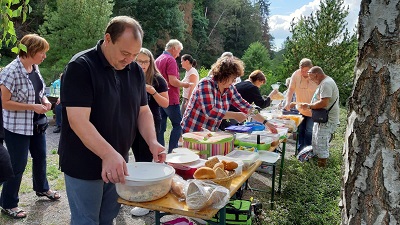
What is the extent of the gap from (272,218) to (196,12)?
106ft

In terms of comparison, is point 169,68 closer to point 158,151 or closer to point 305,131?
point 305,131

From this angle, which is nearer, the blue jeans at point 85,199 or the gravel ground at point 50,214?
the blue jeans at point 85,199

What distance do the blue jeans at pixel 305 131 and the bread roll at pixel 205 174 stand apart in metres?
4.02

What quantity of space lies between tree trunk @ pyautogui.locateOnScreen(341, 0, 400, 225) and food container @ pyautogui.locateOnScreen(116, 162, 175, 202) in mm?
914

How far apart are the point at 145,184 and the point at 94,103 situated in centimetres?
48

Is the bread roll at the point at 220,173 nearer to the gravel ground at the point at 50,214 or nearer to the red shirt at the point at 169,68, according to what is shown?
the gravel ground at the point at 50,214

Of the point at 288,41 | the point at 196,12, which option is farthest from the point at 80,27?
the point at 196,12

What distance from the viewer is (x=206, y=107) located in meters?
3.10

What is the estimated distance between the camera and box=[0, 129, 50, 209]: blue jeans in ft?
9.89

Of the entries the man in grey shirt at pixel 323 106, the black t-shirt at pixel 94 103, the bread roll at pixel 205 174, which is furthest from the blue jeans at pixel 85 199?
the man in grey shirt at pixel 323 106

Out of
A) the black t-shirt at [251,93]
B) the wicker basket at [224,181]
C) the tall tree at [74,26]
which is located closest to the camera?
the wicker basket at [224,181]

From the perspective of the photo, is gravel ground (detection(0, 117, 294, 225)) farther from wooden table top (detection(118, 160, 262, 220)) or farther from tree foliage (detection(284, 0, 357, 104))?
tree foliage (detection(284, 0, 357, 104))

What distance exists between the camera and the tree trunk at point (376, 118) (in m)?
1.23

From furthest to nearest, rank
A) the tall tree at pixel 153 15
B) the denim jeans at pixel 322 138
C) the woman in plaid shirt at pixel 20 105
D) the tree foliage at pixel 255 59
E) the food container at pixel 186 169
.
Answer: the tall tree at pixel 153 15 → the tree foliage at pixel 255 59 → the denim jeans at pixel 322 138 → the woman in plaid shirt at pixel 20 105 → the food container at pixel 186 169
